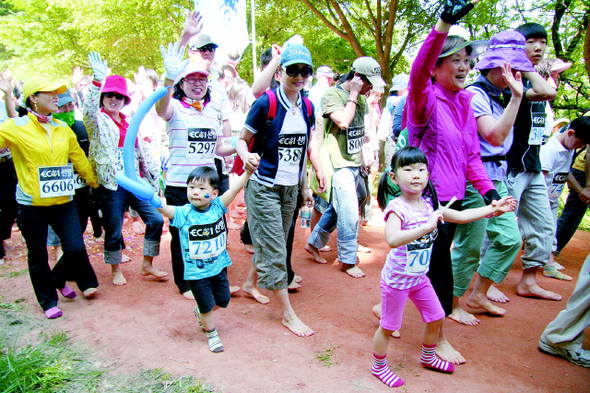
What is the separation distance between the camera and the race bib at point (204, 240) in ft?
10.1

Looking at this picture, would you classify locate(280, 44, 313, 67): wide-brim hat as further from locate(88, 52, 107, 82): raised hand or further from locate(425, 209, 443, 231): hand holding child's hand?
locate(88, 52, 107, 82): raised hand

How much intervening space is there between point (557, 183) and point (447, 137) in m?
3.04

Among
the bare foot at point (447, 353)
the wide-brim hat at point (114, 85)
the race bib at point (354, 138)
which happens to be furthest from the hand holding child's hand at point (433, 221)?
the wide-brim hat at point (114, 85)

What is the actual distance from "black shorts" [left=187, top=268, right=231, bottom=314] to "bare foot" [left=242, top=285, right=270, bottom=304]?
0.84 m

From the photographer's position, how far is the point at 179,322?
3.61m

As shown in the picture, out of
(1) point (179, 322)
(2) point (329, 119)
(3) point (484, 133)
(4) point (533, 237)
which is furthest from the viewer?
(2) point (329, 119)

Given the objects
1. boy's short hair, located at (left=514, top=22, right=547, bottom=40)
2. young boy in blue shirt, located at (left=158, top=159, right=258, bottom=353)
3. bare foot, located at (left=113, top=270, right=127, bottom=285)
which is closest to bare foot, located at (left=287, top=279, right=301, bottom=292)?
young boy in blue shirt, located at (left=158, top=159, right=258, bottom=353)

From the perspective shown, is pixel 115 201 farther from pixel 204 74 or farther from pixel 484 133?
pixel 484 133

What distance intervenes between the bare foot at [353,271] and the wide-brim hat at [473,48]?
267 centimetres

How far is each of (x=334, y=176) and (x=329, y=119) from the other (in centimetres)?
66

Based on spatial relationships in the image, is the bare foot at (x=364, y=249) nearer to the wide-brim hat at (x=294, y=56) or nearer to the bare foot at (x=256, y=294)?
the bare foot at (x=256, y=294)

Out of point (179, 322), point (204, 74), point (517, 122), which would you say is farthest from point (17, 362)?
point (517, 122)

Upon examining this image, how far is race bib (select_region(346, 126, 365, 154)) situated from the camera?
471 centimetres

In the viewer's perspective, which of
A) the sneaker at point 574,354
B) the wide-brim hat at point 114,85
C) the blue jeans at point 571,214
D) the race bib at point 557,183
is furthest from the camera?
the blue jeans at point 571,214
